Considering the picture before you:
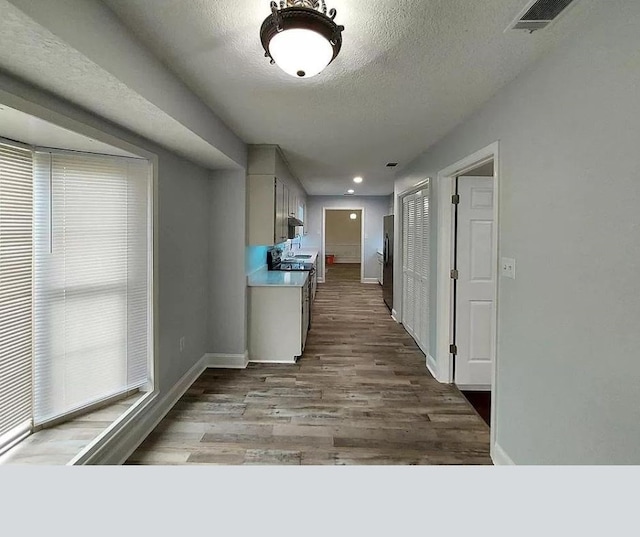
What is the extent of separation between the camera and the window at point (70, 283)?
183cm

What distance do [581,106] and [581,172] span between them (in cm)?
28

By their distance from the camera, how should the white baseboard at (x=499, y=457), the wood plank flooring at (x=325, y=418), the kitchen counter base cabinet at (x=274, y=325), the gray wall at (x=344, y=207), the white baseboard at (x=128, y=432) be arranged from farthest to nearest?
the gray wall at (x=344, y=207) < the kitchen counter base cabinet at (x=274, y=325) < the wood plank flooring at (x=325, y=418) < the white baseboard at (x=499, y=457) < the white baseboard at (x=128, y=432)

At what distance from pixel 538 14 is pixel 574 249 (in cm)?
99

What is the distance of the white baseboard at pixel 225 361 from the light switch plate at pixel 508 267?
2.76m

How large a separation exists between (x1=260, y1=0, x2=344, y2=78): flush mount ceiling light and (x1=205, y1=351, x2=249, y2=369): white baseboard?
10.1ft

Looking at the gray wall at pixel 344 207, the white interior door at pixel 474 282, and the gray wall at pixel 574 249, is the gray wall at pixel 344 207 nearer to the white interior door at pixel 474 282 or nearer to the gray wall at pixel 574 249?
the white interior door at pixel 474 282

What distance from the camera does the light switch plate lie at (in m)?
1.97

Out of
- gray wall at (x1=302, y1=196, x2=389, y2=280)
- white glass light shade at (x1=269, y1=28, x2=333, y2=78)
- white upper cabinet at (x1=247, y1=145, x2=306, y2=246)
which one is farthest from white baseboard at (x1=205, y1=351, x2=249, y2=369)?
gray wall at (x1=302, y1=196, x2=389, y2=280)

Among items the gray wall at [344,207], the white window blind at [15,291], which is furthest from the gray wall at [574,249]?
the gray wall at [344,207]

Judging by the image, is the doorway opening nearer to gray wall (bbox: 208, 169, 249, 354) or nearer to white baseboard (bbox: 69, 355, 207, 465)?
gray wall (bbox: 208, 169, 249, 354)

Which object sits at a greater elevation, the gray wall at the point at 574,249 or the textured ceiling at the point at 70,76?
the textured ceiling at the point at 70,76

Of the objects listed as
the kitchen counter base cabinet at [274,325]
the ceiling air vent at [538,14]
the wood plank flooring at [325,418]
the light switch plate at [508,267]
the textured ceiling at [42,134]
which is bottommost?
the wood plank flooring at [325,418]

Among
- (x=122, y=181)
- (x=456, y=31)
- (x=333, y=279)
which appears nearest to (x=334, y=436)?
(x=122, y=181)

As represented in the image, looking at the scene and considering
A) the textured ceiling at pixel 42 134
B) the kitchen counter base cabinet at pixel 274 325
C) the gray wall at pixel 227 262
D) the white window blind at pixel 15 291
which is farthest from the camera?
the kitchen counter base cabinet at pixel 274 325
